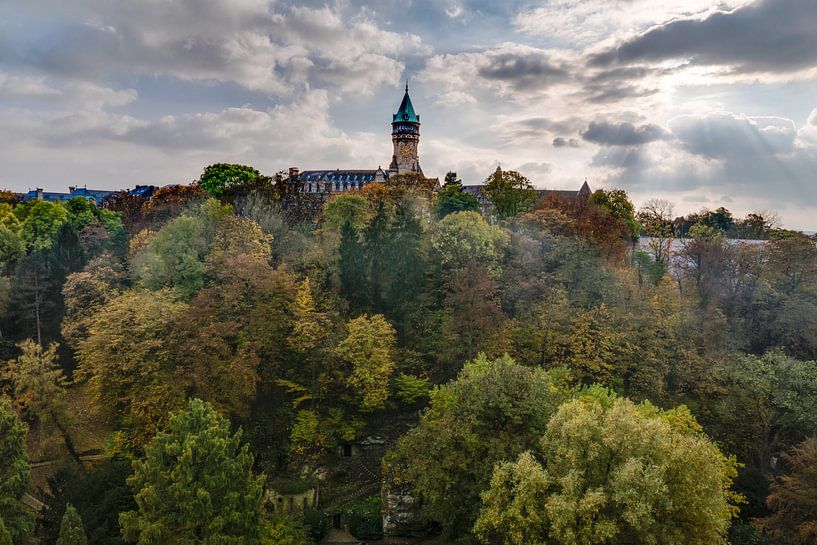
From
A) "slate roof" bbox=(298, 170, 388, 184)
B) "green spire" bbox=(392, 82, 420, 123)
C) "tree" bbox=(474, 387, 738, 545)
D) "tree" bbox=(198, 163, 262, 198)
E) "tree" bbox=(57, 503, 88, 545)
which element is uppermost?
"green spire" bbox=(392, 82, 420, 123)

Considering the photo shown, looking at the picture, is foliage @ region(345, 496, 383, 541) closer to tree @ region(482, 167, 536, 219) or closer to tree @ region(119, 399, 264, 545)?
tree @ region(119, 399, 264, 545)

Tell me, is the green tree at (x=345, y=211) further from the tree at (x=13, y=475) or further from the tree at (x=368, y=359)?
the tree at (x=13, y=475)

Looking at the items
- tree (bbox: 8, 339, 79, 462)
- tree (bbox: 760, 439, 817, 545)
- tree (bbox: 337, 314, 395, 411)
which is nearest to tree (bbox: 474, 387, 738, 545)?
tree (bbox: 760, 439, 817, 545)

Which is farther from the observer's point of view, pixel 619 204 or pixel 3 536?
pixel 619 204

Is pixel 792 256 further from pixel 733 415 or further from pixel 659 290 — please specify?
pixel 733 415

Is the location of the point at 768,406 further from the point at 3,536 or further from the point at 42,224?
the point at 42,224

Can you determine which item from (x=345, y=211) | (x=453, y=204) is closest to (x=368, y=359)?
(x=345, y=211)
